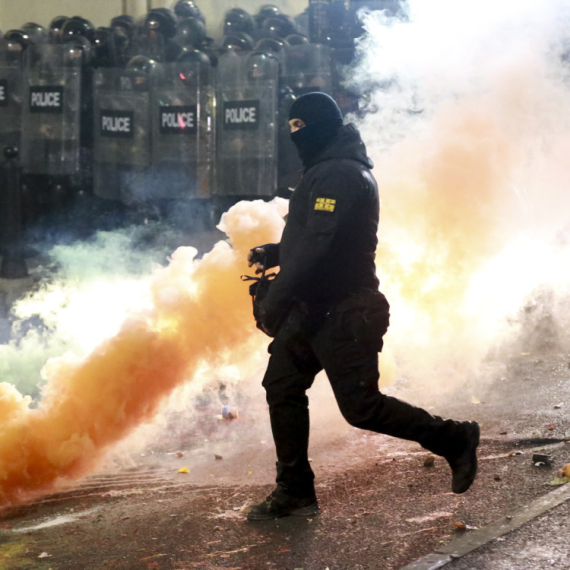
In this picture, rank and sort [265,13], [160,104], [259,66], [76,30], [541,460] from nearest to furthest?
[541,460] < [259,66] < [160,104] < [76,30] < [265,13]

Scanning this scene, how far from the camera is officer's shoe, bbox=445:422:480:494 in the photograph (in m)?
3.28

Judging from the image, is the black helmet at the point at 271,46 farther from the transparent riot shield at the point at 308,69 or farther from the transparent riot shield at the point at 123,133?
the transparent riot shield at the point at 123,133

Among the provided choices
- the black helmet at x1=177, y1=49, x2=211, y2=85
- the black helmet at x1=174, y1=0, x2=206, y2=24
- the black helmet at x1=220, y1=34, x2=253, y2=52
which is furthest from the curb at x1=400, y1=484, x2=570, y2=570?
the black helmet at x1=174, y1=0, x2=206, y2=24

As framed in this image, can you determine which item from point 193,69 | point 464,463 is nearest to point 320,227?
point 464,463

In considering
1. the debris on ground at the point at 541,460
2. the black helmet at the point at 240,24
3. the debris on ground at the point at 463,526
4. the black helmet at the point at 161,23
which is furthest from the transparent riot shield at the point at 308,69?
the debris on ground at the point at 463,526

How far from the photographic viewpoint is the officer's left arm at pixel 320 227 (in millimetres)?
3092

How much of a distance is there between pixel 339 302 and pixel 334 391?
39cm

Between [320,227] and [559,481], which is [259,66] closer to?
[320,227]

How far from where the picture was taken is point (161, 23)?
34.7ft

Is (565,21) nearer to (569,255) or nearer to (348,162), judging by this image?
(569,255)

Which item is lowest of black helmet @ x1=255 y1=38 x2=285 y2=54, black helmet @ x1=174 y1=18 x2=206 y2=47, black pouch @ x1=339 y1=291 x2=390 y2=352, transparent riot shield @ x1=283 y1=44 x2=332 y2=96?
black pouch @ x1=339 y1=291 x2=390 y2=352

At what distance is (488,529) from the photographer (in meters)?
3.03

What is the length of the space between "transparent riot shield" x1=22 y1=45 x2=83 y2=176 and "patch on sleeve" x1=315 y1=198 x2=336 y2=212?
294 inches

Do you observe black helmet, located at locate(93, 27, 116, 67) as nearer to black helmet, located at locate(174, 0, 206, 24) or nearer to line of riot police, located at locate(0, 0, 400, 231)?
line of riot police, located at locate(0, 0, 400, 231)
